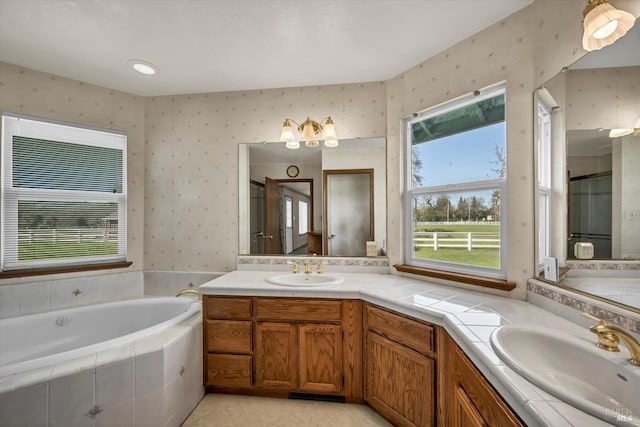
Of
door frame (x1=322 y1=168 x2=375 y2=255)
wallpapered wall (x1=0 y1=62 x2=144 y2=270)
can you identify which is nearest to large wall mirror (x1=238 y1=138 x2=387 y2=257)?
door frame (x1=322 y1=168 x2=375 y2=255)

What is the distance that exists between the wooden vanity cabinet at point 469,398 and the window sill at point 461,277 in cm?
58

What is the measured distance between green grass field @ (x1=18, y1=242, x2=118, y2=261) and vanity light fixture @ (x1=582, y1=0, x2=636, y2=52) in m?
3.43

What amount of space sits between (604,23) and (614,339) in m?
1.16

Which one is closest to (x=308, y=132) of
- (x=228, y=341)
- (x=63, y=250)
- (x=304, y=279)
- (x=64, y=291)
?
(x=304, y=279)

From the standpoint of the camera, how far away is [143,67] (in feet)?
6.74

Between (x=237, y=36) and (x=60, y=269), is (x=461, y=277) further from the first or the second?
(x=60, y=269)

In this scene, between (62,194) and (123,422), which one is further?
(62,194)

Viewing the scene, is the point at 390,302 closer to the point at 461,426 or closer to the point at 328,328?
the point at 328,328

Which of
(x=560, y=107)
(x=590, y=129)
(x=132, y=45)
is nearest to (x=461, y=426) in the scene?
(x=590, y=129)

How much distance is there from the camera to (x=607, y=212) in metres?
1.10

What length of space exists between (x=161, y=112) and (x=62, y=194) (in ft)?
3.54

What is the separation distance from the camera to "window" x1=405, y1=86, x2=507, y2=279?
1714mm

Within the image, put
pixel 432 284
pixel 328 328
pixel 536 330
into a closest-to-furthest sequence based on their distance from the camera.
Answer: pixel 536 330
pixel 328 328
pixel 432 284

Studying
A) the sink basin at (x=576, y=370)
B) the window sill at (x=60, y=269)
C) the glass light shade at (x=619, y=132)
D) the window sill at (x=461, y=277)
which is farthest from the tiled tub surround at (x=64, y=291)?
the glass light shade at (x=619, y=132)
